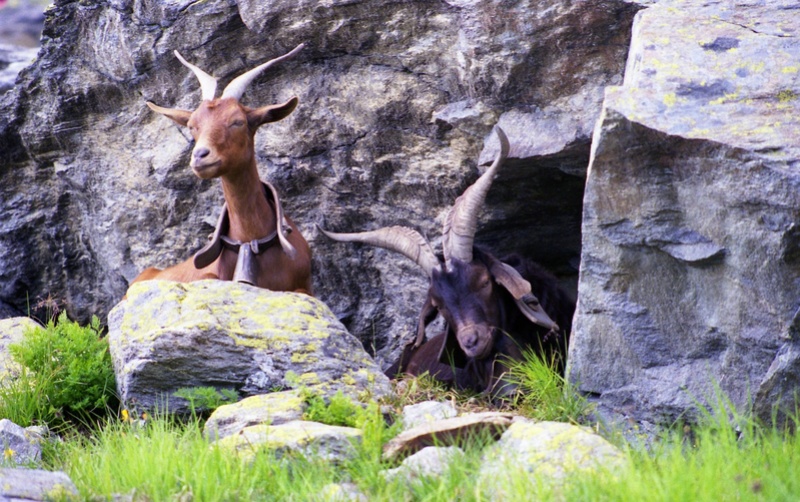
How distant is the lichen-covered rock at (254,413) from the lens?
16.1ft

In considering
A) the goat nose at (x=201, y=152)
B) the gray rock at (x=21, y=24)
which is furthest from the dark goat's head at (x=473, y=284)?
the gray rock at (x=21, y=24)

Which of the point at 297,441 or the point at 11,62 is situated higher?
the point at 11,62

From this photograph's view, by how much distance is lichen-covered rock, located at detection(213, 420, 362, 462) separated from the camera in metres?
4.48

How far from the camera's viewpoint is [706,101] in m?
5.19

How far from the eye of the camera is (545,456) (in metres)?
4.12

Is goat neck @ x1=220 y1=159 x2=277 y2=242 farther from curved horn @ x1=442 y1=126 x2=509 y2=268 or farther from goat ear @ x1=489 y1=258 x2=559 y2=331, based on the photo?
goat ear @ x1=489 y1=258 x2=559 y2=331

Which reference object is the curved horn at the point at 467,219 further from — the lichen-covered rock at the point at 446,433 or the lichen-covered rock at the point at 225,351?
the lichen-covered rock at the point at 446,433

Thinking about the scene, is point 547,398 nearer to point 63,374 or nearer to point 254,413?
point 254,413

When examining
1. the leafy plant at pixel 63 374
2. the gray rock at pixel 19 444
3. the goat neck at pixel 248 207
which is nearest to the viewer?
the gray rock at pixel 19 444

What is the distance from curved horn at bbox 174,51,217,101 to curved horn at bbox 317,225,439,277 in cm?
133

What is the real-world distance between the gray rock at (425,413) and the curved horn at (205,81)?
2940 millimetres

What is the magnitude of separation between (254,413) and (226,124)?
8.36 ft

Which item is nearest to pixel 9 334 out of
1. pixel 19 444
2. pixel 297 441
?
pixel 19 444

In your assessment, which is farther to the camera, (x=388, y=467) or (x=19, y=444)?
(x=19, y=444)
